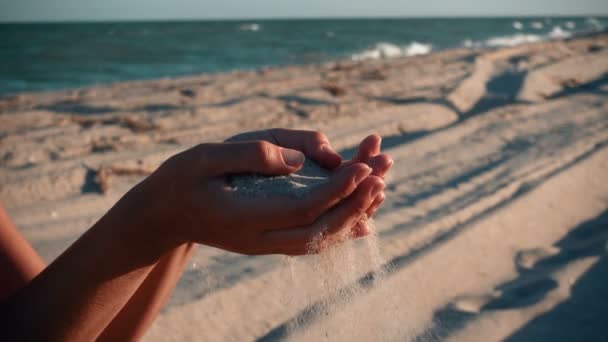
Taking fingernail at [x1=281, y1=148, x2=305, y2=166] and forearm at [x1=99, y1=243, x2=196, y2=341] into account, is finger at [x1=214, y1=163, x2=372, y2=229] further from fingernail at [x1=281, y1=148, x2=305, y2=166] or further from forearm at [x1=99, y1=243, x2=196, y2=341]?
forearm at [x1=99, y1=243, x2=196, y2=341]

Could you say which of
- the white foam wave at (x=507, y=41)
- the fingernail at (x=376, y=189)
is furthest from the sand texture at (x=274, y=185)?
the white foam wave at (x=507, y=41)

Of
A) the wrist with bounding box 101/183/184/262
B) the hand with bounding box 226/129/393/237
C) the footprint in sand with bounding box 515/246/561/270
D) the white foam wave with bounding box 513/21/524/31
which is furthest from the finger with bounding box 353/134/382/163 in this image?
the white foam wave with bounding box 513/21/524/31

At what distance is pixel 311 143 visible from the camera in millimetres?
1318

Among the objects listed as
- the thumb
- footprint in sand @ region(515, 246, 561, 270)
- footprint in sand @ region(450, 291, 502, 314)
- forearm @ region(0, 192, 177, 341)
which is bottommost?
footprint in sand @ region(450, 291, 502, 314)

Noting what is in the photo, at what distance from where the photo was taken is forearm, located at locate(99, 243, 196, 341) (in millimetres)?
1299

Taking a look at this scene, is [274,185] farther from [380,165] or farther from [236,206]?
[380,165]

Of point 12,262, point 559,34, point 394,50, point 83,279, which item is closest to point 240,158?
point 83,279

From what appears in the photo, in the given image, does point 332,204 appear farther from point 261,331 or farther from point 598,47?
point 598,47

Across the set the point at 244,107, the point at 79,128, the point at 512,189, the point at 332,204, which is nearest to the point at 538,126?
the point at 512,189

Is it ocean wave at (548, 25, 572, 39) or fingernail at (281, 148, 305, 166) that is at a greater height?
fingernail at (281, 148, 305, 166)

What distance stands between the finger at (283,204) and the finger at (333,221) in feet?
0.07

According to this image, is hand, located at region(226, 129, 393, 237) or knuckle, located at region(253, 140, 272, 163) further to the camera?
hand, located at region(226, 129, 393, 237)

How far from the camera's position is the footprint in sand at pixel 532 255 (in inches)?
89.1

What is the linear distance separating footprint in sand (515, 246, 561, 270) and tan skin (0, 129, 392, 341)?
1508mm
